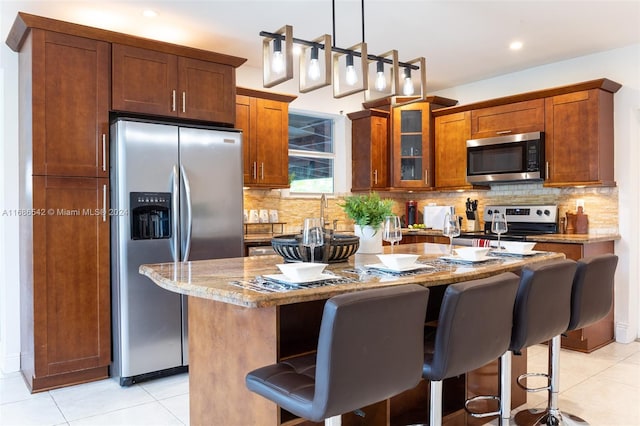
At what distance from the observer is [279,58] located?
249cm

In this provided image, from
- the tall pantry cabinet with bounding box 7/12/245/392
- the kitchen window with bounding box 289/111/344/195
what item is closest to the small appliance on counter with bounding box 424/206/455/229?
the kitchen window with bounding box 289/111/344/195

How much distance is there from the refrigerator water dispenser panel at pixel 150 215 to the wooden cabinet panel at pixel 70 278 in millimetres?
225

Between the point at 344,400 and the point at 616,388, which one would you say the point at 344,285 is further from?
the point at 616,388

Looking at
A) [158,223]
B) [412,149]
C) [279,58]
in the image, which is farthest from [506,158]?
[158,223]

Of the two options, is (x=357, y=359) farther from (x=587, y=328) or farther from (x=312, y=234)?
(x=587, y=328)

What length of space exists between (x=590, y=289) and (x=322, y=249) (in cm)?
139

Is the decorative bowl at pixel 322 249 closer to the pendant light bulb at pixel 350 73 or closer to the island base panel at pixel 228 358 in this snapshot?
the island base panel at pixel 228 358

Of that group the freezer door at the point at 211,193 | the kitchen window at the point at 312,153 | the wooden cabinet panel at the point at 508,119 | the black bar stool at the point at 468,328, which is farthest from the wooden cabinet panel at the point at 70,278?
the wooden cabinet panel at the point at 508,119

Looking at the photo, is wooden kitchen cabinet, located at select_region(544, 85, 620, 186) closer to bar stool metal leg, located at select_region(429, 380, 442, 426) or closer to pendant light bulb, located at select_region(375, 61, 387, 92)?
pendant light bulb, located at select_region(375, 61, 387, 92)

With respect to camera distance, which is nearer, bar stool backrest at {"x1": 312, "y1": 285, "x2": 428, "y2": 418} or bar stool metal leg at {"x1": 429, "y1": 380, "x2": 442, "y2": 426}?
bar stool backrest at {"x1": 312, "y1": 285, "x2": 428, "y2": 418}

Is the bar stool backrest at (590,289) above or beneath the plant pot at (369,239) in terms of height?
beneath

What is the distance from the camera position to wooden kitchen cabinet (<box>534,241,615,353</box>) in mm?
3995

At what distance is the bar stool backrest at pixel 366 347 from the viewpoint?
4.66 ft

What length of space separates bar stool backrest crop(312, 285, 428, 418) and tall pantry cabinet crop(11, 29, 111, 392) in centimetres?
248
